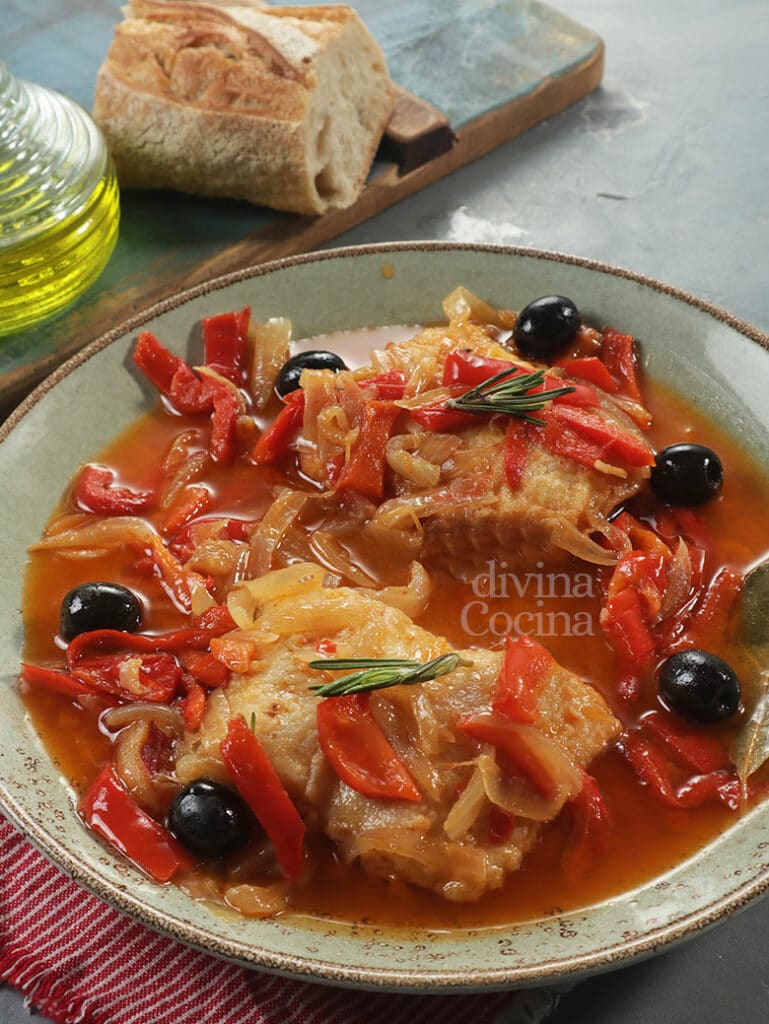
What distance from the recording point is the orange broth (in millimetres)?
3357

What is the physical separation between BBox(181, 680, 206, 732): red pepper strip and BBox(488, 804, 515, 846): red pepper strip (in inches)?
37.5

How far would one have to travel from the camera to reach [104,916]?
3656mm

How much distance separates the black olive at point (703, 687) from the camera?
3652mm

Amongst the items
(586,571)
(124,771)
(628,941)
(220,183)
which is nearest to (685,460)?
(586,571)

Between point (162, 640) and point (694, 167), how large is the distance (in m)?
4.57

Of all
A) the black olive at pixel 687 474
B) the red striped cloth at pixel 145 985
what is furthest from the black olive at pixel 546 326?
the red striped cloth at pixel 145 985

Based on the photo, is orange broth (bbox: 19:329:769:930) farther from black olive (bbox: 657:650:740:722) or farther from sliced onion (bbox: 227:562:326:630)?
sliced onion (bbox: 227:562:326:630)


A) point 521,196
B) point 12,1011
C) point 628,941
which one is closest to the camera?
point 628,941

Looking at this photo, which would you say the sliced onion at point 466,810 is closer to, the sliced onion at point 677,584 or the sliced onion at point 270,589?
the sliced onion at point 270,589

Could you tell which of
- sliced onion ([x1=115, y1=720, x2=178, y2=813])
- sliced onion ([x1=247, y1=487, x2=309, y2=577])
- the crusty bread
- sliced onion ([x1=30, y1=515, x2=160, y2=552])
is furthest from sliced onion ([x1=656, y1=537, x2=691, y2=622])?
the crusty bread

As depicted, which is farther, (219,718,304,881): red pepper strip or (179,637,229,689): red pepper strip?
(179,637,229,689): red pepper strip

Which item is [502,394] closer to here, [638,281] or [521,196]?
[638,281]

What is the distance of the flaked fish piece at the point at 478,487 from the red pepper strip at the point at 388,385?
3 centimetres

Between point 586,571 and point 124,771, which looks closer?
point 124,771
